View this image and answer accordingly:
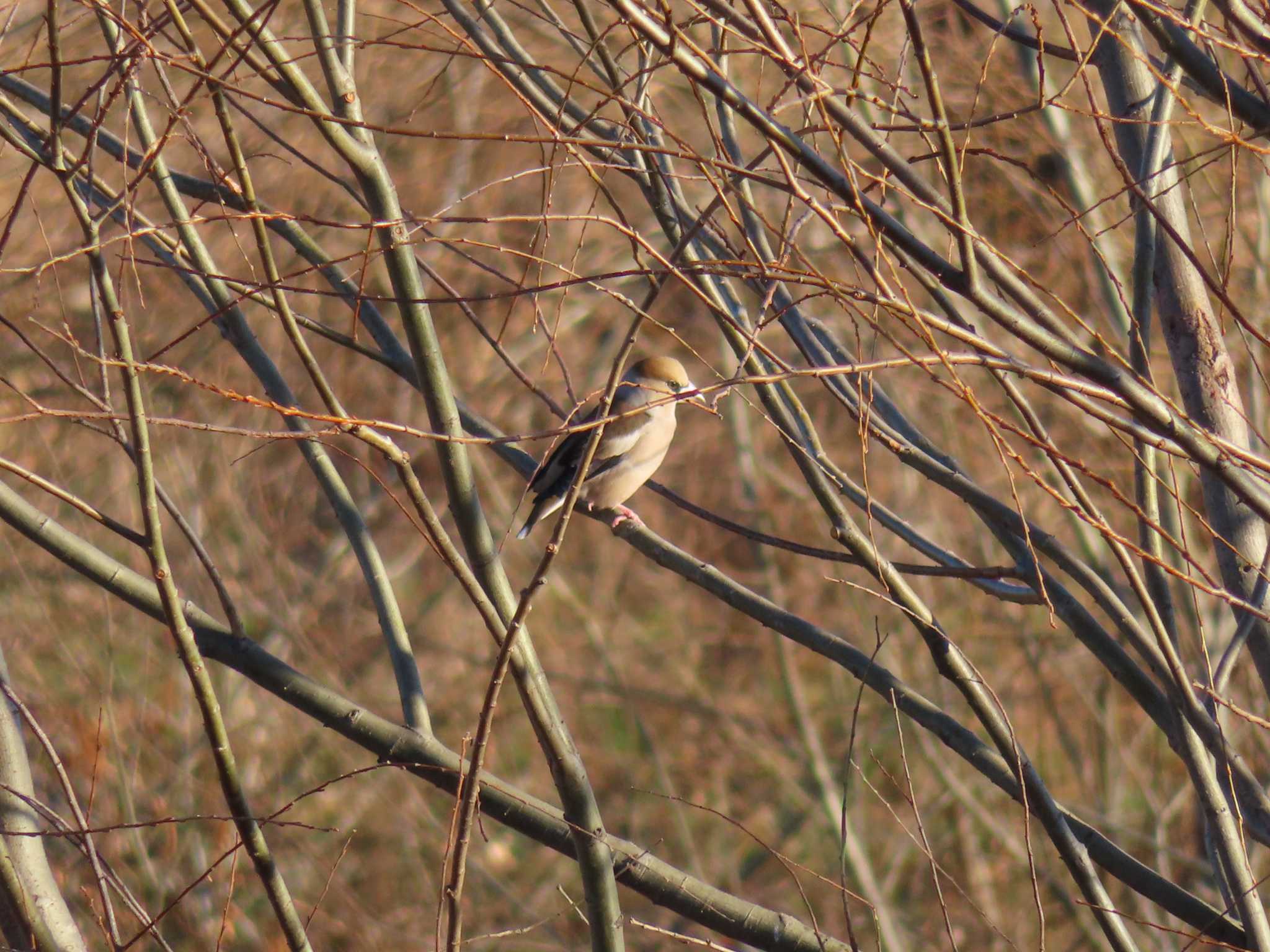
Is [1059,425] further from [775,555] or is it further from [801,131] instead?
[801,131]

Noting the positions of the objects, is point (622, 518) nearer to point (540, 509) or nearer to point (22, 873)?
point (22, 873)

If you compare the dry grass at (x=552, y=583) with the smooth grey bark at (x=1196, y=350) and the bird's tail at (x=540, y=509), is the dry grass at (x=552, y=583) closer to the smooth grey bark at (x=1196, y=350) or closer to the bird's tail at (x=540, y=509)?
the bird's tail at (x=540, y=509)

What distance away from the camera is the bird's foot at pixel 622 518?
410 cm

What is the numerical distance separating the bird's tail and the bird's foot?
0.62m

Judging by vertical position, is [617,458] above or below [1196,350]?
above

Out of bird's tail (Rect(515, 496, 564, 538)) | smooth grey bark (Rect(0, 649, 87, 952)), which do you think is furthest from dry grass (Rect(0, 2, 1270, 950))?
smooth grey bark (Rect(0, 649, 87, 952))

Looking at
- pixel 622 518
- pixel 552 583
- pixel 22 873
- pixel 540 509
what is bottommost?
pixel 22 873

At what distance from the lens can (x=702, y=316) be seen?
11.8m

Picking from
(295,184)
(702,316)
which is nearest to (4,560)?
(295,184)

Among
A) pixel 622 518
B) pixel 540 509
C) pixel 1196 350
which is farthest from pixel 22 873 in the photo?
pixel 540 509

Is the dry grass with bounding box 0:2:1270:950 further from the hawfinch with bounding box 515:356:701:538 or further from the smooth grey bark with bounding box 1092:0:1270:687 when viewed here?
the smooth grey bark with bounding box 1092:0:1270:687

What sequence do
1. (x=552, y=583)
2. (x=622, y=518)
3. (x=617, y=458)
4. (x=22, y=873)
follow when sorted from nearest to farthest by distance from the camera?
1. (x=22, y=873)
2. (x=622, y=518)
3. (x=617, y=458)
4. (x=552, y=583)

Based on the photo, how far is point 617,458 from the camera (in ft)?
19.9

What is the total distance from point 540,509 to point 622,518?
2.26m
